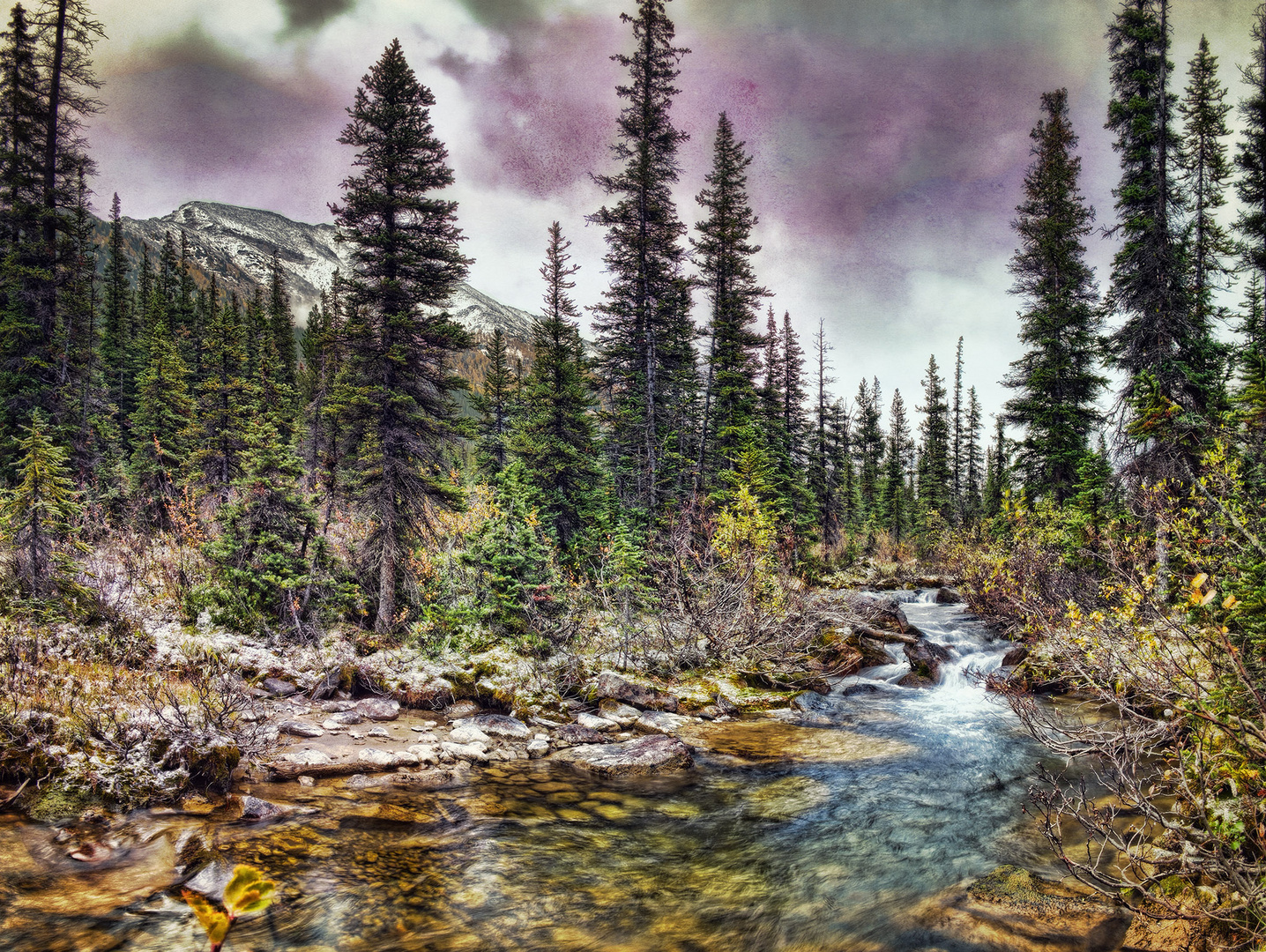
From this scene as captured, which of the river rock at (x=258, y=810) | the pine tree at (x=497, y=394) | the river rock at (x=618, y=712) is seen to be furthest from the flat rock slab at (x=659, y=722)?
the pine tree at (x=497, y=394)

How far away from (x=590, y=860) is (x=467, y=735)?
4.53 m

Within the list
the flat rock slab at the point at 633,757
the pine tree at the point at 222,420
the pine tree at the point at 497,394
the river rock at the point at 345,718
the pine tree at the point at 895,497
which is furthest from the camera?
the pine tree at the point at 895,497

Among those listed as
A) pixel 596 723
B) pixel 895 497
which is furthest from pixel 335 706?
pixel 895 497

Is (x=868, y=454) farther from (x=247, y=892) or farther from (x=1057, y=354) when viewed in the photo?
(x=247, y=892)

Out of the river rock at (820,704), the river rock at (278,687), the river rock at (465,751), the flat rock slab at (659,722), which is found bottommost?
the river rock at (820,704)

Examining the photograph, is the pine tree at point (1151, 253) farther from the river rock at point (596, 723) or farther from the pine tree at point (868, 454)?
the pine tree at point (868, 454)

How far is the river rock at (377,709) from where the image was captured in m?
11.6

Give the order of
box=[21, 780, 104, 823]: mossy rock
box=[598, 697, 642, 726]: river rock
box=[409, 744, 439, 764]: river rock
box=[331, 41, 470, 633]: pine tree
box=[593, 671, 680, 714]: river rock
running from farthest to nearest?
box=[331, 41, 470, 633]: pine tree < box=[593, 671, 680, 714]: river rock < box=[598, 697, 642, 726]: river rock < box=[409, 744, 439, 764]: river rock < box=[21, 780, 104, 823]: mossy rock

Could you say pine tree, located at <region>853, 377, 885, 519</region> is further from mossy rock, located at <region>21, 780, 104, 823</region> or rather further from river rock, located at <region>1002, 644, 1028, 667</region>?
mossy rock, located at <region>21, 780, 104, 823</region>

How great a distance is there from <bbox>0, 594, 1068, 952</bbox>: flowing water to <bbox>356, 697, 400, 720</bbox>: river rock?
10.0 feet

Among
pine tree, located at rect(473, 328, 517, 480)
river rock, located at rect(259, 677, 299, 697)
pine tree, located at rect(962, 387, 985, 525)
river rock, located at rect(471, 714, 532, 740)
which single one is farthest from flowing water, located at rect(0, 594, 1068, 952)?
pine tree, located at rect(962, 387, 985, 525)

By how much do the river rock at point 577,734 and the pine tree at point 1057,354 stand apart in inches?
799

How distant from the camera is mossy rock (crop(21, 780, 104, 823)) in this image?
647 cm

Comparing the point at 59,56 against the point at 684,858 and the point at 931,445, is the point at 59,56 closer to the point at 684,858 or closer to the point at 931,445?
the point at 684,858
